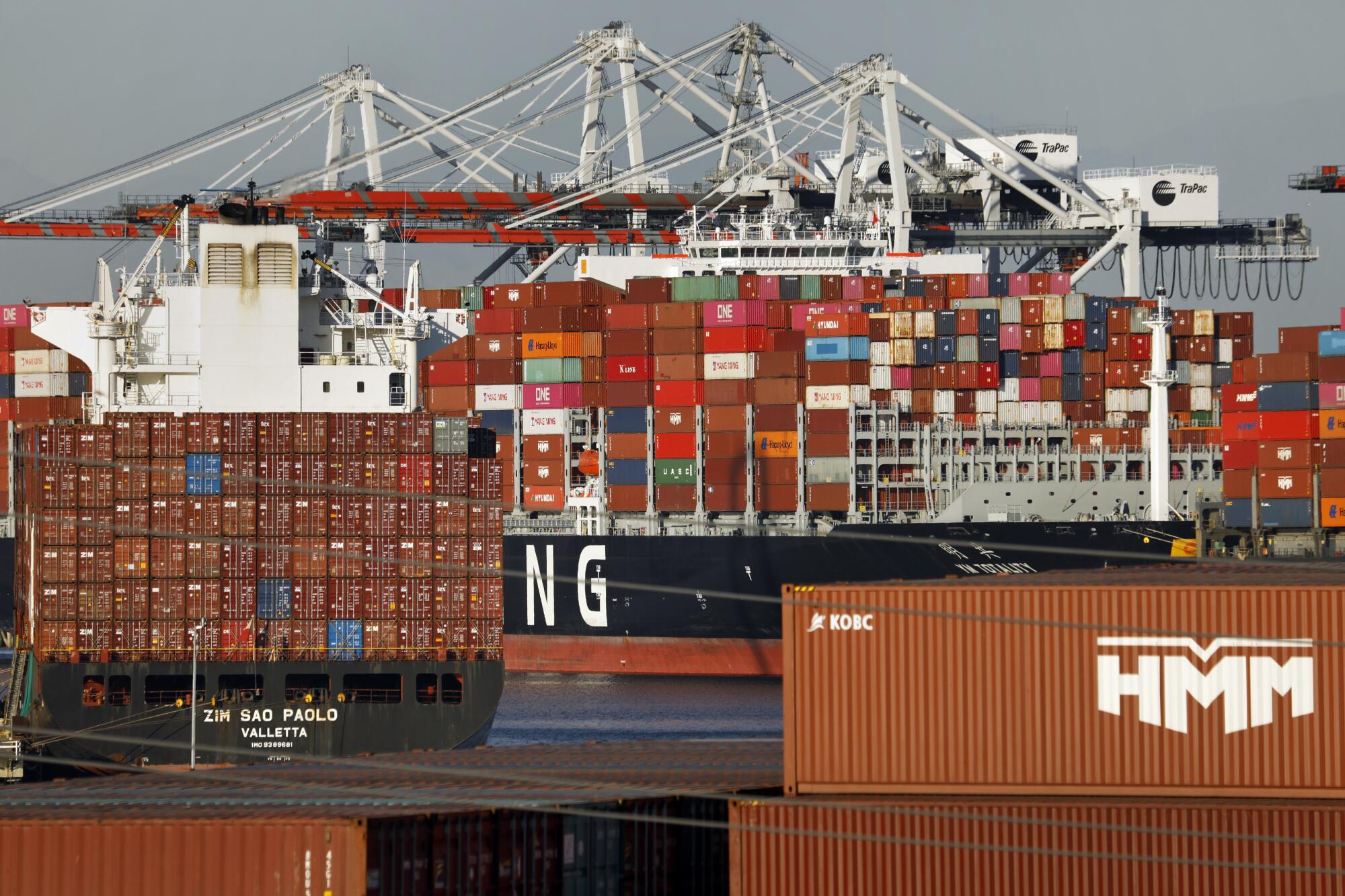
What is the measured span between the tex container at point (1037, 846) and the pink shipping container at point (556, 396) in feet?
117

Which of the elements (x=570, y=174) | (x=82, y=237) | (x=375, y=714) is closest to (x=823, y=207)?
(x=570, y=174)

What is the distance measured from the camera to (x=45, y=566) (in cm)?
3328

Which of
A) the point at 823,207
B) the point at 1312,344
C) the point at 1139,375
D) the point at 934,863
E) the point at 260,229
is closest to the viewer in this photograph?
the point at 934,863

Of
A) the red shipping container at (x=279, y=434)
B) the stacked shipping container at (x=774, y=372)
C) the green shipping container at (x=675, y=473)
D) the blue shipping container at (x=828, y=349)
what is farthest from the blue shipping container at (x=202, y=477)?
the blue shipping container at (x=828, y=349)

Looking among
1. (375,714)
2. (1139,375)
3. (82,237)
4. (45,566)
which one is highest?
(82,237)

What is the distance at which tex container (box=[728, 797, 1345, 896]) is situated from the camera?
1702 cm

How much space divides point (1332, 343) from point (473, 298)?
26.7 meters

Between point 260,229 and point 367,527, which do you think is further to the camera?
point 260,229

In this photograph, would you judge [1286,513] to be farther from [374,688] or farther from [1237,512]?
[374,688]

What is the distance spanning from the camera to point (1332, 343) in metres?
43.5

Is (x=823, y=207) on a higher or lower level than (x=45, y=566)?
higher

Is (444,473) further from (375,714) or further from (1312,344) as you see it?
(1312,344)

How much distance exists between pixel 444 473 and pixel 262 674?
5.19m

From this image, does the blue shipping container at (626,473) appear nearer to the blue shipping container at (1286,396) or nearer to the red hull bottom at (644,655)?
the red hull bottom at (644,655)
